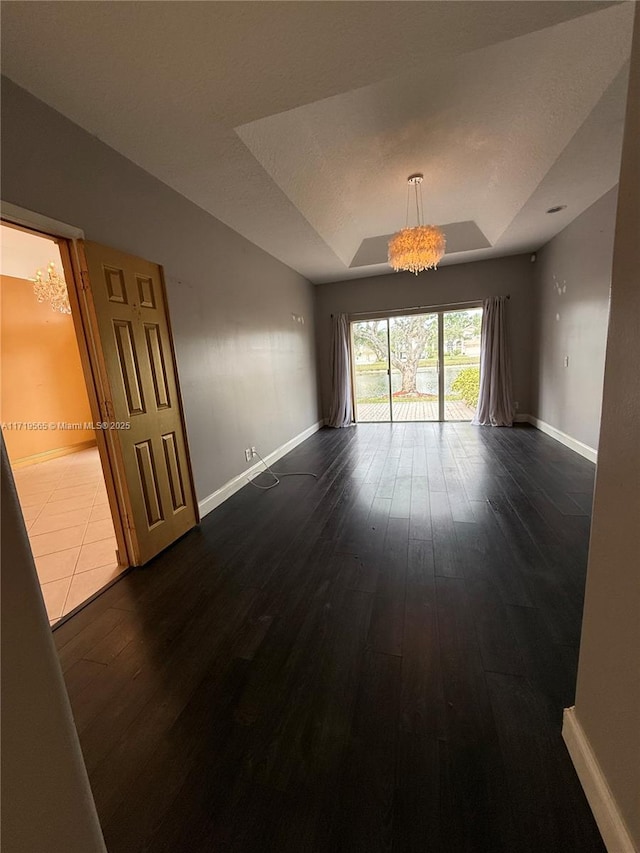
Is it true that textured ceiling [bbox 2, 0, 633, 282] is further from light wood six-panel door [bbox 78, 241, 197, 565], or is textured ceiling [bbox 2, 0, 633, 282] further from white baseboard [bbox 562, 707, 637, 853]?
white baseboard [bbox 562, 707, 637, 853]

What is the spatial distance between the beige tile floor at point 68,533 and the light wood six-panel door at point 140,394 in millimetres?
346

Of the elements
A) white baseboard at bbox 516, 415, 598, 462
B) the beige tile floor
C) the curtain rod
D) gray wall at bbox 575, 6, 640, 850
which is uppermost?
the curtain rod

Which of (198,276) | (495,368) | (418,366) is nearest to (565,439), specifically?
(495,368)

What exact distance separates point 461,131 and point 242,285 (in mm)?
2348

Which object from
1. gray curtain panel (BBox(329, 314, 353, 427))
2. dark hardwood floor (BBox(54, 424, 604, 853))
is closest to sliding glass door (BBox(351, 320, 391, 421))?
gray curtain panel (BBox(329, 314, 353, 427))

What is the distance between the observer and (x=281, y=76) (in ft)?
5.55

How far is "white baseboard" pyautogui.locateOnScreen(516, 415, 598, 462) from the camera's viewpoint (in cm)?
367

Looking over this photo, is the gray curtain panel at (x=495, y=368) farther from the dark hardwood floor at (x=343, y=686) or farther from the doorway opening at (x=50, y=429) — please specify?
the doorway opening at (x=50, y=429)

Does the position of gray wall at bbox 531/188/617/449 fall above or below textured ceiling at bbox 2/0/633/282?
below

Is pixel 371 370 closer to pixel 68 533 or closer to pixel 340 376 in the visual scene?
pixel 340 376

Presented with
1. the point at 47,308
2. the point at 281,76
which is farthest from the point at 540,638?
the point at 47,308

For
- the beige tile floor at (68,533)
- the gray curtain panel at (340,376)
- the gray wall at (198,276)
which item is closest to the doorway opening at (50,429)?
the beige tile floor at (68,533)

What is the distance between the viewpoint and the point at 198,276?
2941 mm

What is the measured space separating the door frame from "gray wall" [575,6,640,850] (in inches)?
92.3
